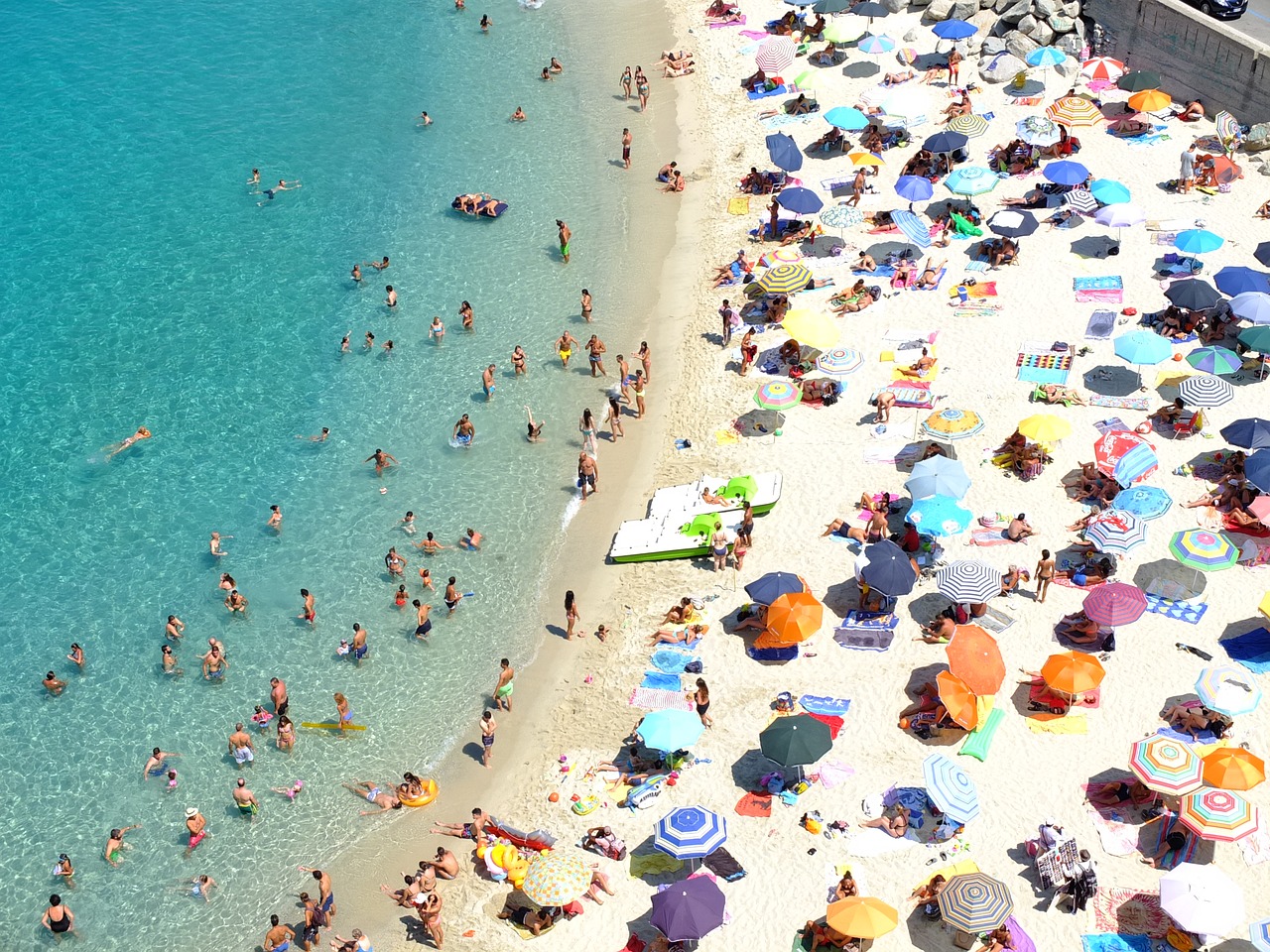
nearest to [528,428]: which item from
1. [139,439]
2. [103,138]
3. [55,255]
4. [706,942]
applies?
[139,439]

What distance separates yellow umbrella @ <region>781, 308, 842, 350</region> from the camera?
3062cm

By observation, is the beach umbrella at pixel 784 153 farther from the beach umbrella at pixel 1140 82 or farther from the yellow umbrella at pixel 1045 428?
the yellow umbrella at pixel 1045 428

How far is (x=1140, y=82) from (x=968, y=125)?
5306 mm

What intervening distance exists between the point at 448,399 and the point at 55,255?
49.6ft

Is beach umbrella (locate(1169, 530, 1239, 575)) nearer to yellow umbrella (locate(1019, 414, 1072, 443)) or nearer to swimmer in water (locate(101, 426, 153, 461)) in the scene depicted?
yellow umbrella (locate(1019, 414, 1072, 443))

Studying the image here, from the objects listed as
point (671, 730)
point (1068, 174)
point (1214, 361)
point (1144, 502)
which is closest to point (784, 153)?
point (1068, 174)

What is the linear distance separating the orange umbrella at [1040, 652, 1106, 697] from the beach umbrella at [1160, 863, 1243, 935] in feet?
12.5

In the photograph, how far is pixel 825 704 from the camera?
23781 mm

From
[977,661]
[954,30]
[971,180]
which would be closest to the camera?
[977,661]

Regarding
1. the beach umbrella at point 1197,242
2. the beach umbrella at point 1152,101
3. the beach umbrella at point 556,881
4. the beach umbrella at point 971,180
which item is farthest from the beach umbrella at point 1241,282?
the beach umbrella at point 556,881

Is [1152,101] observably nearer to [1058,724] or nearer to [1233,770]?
[1058,724]

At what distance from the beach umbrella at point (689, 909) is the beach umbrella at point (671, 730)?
3.00 metres

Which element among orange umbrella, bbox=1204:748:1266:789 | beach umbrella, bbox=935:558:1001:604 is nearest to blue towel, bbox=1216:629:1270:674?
orange umbrella, bbox=1204:748:1266:789

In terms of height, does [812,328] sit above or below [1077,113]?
below
